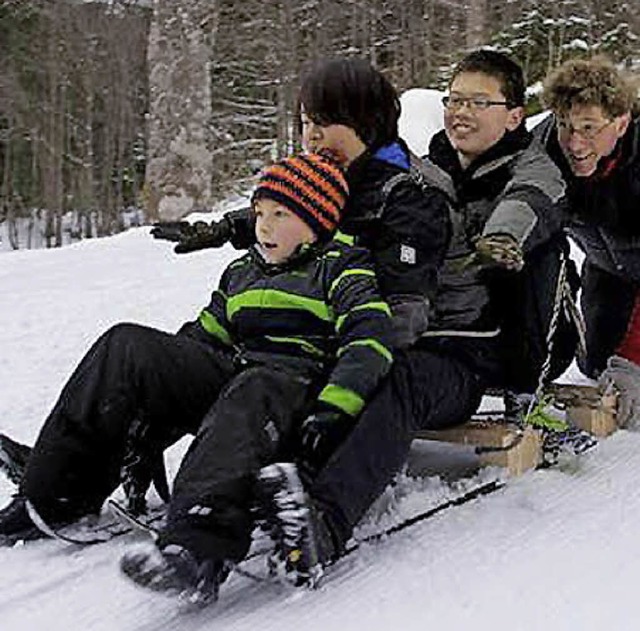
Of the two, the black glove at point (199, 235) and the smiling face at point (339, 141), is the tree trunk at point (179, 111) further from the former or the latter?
the smiling face at point (339, 141)

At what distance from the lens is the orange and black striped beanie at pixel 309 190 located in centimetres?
261

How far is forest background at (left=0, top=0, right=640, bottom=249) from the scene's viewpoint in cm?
1594

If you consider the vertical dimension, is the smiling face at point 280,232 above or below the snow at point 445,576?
above

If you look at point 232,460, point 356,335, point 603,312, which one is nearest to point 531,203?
point 356,335

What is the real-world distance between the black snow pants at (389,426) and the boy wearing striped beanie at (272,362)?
1.9 inches

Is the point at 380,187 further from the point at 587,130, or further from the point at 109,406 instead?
the point at 109,406

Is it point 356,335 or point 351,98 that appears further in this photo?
point 351,98

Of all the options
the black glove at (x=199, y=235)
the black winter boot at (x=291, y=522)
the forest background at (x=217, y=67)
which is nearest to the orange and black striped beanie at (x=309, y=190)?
the black glove at (x=199, y=235)

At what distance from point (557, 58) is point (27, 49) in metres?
12.1

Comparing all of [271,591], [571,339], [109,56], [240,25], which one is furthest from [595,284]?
[109,56]

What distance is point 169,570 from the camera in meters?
2.05

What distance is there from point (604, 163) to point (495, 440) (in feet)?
3.02

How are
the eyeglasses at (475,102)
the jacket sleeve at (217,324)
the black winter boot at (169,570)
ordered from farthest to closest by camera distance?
the eyeglasses at (475,102) < the jacket sleeve at (217,324) < the black winter boot at (169,570)

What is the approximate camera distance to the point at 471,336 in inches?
114
